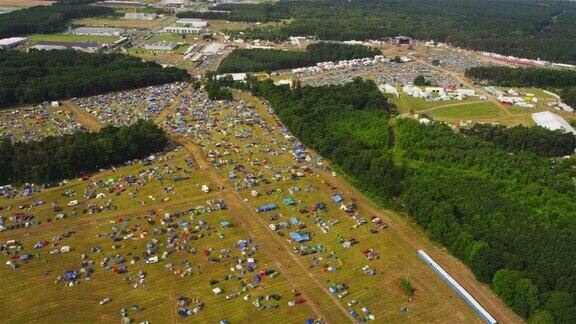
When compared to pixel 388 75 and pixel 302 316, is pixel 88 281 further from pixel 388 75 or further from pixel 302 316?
pixel 388 75

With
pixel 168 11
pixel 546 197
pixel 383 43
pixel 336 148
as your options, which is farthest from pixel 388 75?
pixel 168 11

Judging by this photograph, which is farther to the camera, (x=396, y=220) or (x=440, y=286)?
(x=396, y=220)

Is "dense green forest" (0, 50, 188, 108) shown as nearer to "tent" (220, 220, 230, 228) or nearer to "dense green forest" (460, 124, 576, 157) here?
"tent" (220, 220, 230, 228)

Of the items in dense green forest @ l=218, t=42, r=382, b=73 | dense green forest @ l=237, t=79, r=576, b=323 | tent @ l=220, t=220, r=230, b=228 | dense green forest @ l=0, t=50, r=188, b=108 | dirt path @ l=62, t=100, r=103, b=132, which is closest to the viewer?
dense green forest @ l=237, t=79, r=576, b=323

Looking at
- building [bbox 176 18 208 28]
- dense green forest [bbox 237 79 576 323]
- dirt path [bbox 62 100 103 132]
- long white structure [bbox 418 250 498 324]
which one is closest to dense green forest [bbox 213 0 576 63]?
building [bbox 176 18 208 28]

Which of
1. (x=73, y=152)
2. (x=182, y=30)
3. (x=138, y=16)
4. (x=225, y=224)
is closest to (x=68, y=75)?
(x=73, y=152)

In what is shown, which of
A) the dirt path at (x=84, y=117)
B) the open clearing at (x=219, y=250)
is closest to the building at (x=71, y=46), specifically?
the dirt path at (x=84, y=117)
